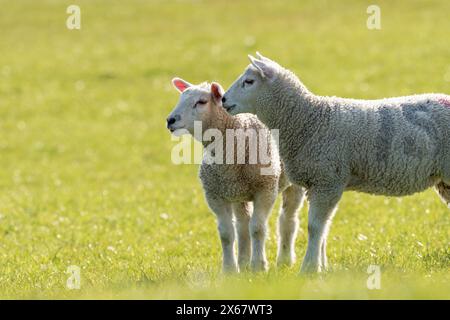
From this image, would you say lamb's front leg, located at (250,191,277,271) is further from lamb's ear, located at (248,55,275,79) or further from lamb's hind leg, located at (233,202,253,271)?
lamb's ear, located at (248,55,275,79)

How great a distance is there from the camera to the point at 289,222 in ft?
30.1

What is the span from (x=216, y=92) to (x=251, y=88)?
0.60m

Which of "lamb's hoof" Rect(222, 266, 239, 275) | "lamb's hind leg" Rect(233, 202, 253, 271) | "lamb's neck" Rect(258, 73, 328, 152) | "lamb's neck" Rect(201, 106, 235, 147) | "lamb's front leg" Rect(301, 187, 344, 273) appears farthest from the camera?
"lamb's hind leg" Rect(233, 202, 253, 271)

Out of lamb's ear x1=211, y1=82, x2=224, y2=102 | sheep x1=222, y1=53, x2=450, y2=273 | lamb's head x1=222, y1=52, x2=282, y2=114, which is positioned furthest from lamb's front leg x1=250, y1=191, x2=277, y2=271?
lamb's ear x1=211, y1=82, x2=224, y2=102

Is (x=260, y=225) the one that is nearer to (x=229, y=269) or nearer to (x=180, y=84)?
(x=229, y=269)

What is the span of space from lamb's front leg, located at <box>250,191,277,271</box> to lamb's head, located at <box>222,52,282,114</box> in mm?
946

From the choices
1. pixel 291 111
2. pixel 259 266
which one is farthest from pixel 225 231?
pixel 291 111

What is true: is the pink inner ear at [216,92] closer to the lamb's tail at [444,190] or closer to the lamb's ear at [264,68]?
the lamb's ear at [264,68]

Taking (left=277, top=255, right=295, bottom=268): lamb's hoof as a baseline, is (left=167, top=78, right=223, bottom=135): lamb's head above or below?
above

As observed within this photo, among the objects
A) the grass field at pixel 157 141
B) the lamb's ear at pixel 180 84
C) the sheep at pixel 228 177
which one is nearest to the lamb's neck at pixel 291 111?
the sheep at pixel 228 177

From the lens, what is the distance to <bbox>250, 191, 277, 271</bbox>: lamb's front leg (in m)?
8.35

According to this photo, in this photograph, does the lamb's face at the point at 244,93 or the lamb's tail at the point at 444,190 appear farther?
the lamb's tail at the point at 444,190

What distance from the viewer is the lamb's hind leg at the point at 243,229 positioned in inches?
350

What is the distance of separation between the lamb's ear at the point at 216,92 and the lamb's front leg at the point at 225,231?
1065 mm
